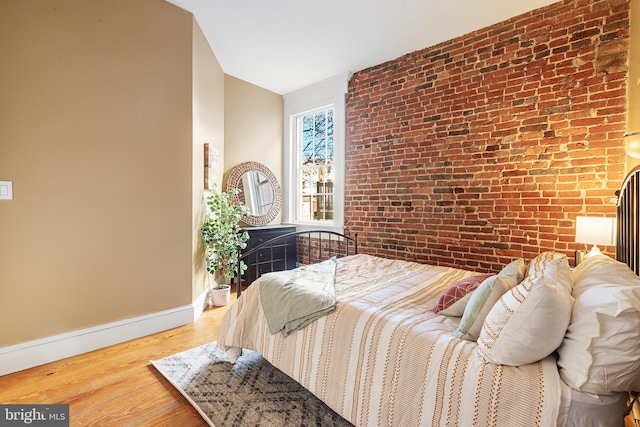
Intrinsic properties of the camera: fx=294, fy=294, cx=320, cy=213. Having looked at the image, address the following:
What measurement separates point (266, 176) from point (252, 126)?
76 cm

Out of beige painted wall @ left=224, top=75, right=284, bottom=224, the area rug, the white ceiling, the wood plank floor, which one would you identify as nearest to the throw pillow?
the area rug

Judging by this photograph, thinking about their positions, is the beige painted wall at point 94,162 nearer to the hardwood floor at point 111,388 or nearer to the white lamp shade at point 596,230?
the hardwood floor at point 111,388

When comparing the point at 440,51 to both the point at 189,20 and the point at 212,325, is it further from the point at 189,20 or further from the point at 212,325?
the point at 212,325

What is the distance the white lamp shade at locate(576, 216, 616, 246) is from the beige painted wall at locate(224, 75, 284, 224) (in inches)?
144

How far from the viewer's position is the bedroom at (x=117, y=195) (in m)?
2.02

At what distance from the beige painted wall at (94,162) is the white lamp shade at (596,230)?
3.26 metres

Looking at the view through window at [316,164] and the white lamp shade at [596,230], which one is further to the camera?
the view through window at [316,164]

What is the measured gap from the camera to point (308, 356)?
1.61 m

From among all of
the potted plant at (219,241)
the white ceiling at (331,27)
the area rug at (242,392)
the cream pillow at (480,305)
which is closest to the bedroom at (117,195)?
the potted plant at (219,241)

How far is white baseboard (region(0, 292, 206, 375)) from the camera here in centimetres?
200

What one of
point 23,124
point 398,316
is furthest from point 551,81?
point 23,124

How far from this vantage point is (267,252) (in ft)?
13.8

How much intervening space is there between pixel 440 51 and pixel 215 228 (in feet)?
10.2

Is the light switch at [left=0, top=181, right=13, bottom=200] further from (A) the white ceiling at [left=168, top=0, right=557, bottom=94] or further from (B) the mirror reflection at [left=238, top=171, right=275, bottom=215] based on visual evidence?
(B) the mirror reflection at [left=238, top=171, right=275, bottom=215]
